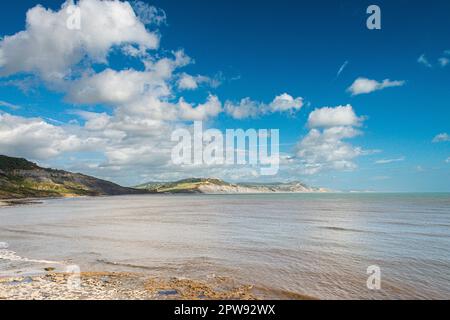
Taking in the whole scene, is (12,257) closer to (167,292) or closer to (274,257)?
(167,292)

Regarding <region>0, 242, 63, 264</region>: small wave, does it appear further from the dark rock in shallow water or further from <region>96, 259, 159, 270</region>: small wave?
the dark rock in shallow water

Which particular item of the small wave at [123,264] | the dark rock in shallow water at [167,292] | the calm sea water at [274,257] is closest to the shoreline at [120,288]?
the dark rock in shallow water at [167,292]

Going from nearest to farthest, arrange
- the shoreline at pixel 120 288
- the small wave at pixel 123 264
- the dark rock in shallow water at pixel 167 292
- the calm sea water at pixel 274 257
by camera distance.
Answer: the shoreline at pixel 120 288 → the dark rock in shallow water at pixel 167 292 → the calm sea water at pixel 274 257 → the small wave at pixel 123 264

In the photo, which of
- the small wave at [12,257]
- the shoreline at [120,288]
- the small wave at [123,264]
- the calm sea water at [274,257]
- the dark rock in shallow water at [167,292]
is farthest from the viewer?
the small wave at [12,257]

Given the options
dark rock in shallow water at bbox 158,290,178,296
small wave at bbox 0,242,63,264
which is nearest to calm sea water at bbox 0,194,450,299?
small wave at bbox 0,242,63,264

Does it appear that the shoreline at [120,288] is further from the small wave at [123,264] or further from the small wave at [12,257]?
the small wave at [12,257]

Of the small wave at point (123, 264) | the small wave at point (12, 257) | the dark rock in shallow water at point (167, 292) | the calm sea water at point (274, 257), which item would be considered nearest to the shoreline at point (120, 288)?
the dark rock in shallow water at point (167, 292)

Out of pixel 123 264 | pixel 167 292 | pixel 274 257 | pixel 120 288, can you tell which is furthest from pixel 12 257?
pixel 274 257

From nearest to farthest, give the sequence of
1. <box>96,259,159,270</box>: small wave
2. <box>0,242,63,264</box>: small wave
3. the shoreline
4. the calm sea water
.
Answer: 1. the shoreline
2. the calm sea water
3. <box>96,259,159,270</box>: small wave
4. <box>0,242,63,264</box>: small wave

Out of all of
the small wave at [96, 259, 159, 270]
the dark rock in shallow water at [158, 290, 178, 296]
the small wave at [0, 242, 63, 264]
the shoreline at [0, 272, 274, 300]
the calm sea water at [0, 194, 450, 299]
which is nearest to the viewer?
the shoreline at [0, 272, 274, 300]

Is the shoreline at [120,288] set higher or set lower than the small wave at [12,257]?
higher

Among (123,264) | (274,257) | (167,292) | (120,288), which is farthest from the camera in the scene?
(274,257)

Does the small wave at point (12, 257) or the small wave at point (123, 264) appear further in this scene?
the small wave at point (12, 257)
